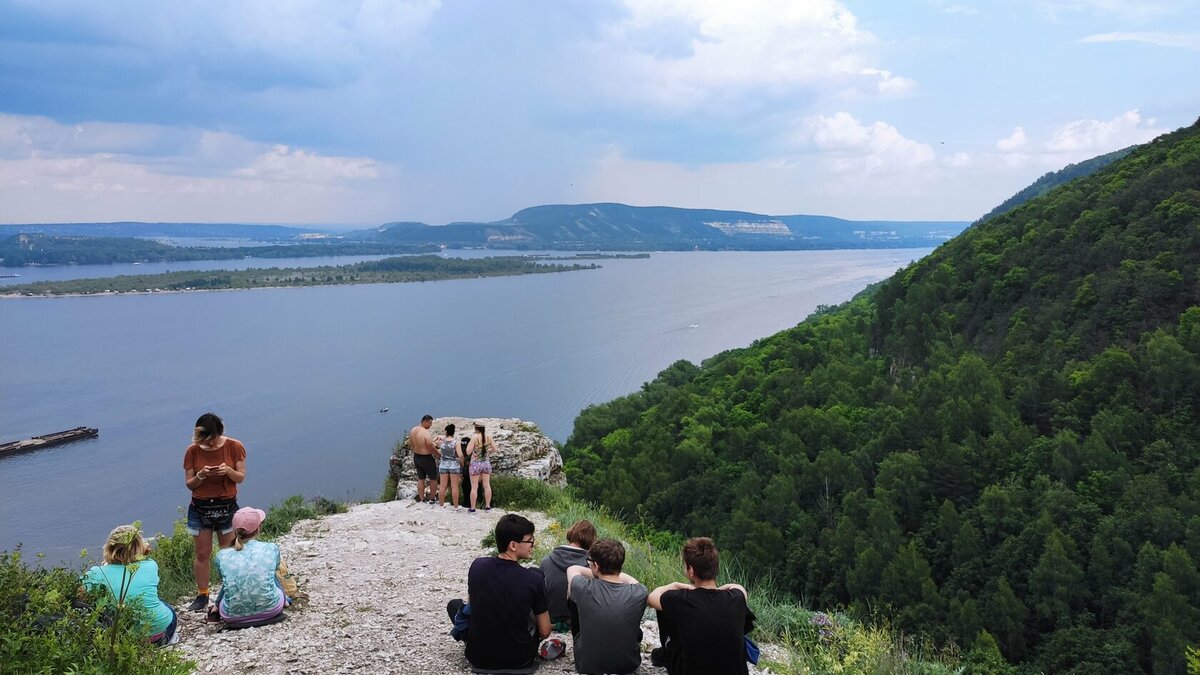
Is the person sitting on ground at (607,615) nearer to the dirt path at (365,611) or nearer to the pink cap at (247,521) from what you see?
the dirt path at (365,611)

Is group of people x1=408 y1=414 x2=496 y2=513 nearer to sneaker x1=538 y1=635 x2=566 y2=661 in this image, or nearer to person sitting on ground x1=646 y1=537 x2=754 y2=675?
sneaker x1=538 y1=635 x2=566 y2=661

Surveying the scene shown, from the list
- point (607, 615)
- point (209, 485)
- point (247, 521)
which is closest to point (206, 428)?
point (209, 485)

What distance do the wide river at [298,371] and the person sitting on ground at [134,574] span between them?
2772 centimetres

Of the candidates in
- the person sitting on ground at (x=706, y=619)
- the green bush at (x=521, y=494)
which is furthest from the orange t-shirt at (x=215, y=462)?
the green bush at (x=521, y=494)

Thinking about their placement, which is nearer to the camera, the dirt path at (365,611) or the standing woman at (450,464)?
the dirt path at (365,611)

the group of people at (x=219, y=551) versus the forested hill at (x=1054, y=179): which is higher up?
the forested hill at (x=1054, y=179)

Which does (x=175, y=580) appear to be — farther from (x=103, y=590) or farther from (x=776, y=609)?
(x=776, y=609)

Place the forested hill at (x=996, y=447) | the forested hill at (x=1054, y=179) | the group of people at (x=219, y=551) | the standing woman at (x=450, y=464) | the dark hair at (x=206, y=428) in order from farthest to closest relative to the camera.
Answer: the forested hill at (x=1054, y=179)
the forested hill at (x=996, y=447)
the standing woman at (x=450, y=464)
the dark hair at (x=206, y=428)
the group of people at (x=219, y=551)

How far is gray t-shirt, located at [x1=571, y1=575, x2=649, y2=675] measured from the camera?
4.58 m

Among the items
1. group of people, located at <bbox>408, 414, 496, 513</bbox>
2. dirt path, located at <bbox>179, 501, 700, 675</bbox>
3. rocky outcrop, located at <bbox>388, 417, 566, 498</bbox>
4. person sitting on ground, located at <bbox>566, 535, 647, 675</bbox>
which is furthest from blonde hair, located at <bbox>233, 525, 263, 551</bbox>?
rocky outcrop, located at <bbox>388, 417, 566, 498</bbox>

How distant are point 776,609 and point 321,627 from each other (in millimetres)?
3476

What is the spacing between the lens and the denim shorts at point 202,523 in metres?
5.89

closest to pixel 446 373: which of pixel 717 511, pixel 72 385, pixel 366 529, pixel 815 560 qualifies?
pixel 72 385

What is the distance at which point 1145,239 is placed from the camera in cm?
3638
